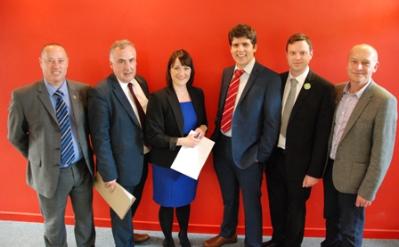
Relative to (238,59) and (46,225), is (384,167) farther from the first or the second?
(46,225)

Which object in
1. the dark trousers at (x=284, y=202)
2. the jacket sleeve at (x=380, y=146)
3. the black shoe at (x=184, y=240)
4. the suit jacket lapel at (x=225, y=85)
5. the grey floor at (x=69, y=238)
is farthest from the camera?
the grey floor at (x=69, y=238)

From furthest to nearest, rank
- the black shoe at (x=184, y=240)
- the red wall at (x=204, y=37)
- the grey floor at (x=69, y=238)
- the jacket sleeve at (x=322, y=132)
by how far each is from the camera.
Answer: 1. the grey floor at (x=69, y=238)
2. the black shoe at (x=184, y=240)
3. the red wall at (x=204, y=37)
4. the jacket sleeve at (x=322, y=132)

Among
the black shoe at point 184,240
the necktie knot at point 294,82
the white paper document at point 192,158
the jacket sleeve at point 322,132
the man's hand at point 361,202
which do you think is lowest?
the black shoe at point 184,240

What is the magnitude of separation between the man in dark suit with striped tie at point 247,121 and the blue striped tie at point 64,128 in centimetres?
108

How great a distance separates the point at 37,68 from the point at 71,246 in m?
1.63

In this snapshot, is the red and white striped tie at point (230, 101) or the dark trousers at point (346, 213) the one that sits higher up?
the red and white striped tie at point (230, 101)

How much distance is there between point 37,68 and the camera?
2775mm

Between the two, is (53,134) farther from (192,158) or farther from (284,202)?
(284,202)

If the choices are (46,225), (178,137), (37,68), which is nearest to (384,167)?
(178,137)

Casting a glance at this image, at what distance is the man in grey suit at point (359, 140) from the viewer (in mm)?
1826

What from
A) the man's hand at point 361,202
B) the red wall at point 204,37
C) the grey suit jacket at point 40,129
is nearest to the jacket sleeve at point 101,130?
the grey suit jacket at point 40,129

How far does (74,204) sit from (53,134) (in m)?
0.60

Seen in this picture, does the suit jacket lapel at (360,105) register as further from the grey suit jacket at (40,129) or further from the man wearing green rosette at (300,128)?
the grey suit jacket at (40,129)

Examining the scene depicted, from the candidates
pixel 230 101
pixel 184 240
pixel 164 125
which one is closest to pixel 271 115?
pixel 230 101
